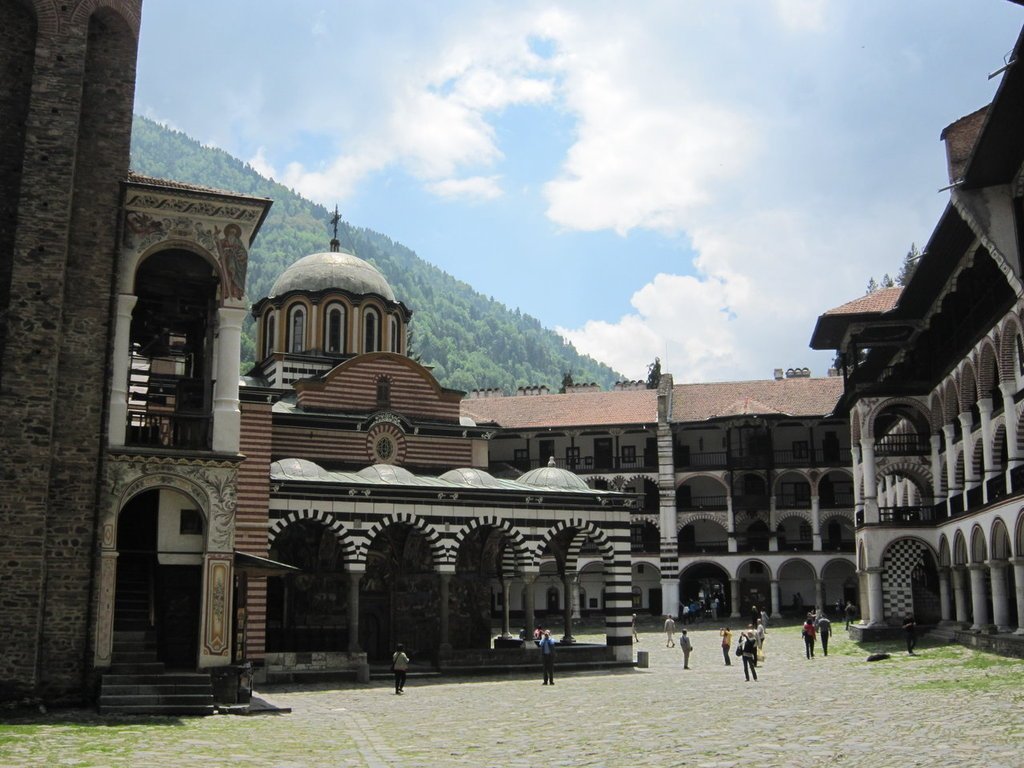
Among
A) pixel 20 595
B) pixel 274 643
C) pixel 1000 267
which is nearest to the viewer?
pixel 20 595

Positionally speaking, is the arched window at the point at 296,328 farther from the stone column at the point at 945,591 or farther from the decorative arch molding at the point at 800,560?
the decorative arch molding at the point at 800,560

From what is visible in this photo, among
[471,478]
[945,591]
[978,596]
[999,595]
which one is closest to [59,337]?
[471,478]

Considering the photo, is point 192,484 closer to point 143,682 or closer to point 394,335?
point 143,682

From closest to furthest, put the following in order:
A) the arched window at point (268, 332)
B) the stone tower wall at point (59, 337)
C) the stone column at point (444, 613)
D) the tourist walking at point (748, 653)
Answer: the stone tower wall at point (59, 337), the tourist walking at point (748, 653), the stone column at point (444, 613), the arched window at point (268, 332)

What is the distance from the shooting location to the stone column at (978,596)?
29938 millimetres

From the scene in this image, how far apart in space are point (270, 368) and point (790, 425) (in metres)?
27.1

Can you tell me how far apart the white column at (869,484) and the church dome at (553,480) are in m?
10.0

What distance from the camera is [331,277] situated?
35.8 metres

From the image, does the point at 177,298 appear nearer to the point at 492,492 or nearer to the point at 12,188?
the point at 12,188

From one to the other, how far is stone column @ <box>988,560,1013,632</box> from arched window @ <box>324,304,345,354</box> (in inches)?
786

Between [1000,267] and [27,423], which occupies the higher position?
[1000,267]

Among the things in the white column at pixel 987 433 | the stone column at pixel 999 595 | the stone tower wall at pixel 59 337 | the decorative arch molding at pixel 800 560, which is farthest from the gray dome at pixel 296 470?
the decorative arch molding at pixel 800 560

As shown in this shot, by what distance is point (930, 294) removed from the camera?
32031 mm

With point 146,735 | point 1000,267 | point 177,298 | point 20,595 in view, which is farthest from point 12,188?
point 1000,267
